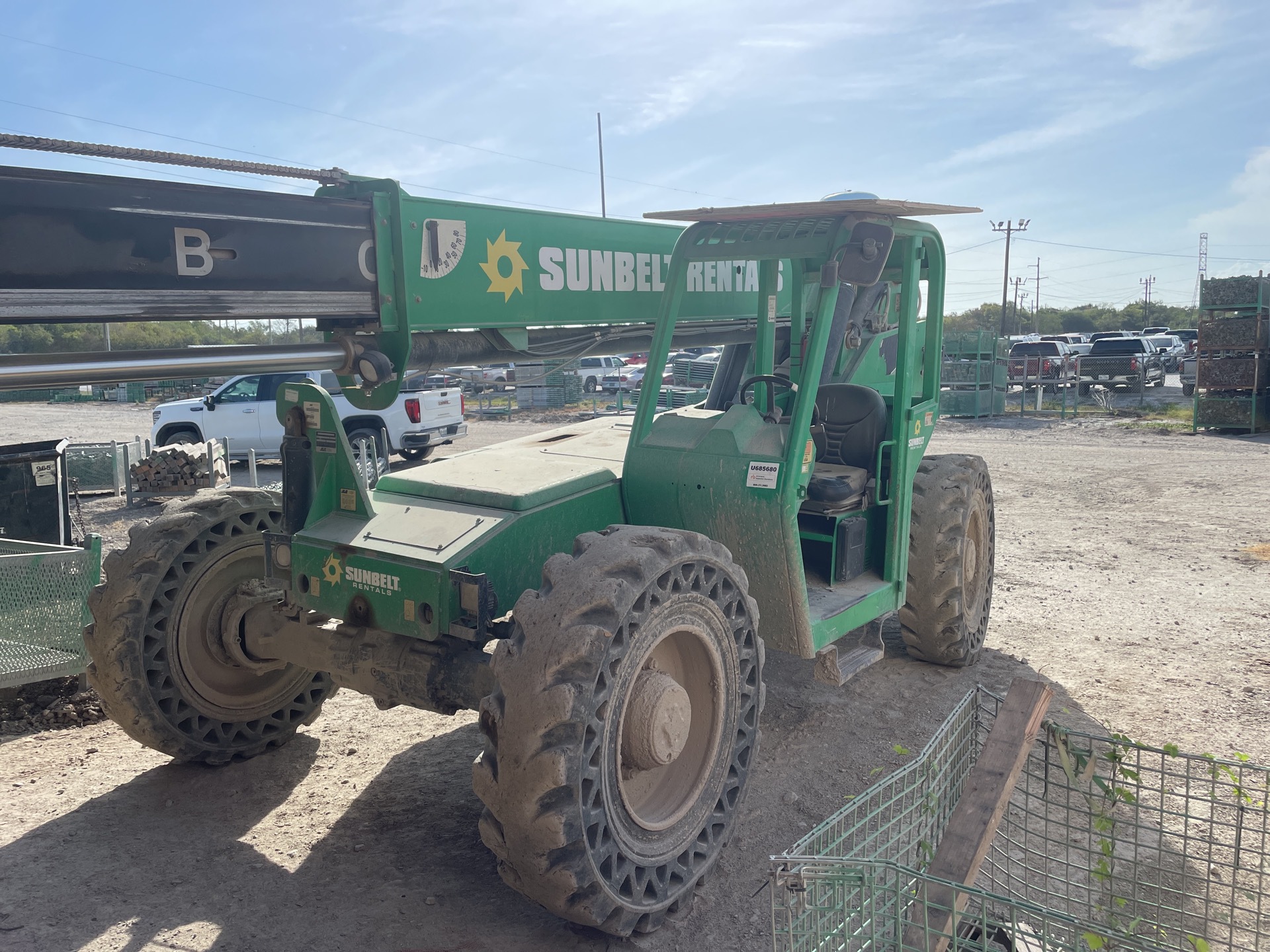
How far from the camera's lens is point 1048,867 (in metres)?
4.04

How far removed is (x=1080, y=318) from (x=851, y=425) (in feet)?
323

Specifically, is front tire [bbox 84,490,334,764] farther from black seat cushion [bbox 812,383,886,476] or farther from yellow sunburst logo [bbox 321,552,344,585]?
black seat cushion [bbox 812,383,886,476]

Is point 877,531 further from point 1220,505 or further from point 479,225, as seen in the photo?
point 1220,505

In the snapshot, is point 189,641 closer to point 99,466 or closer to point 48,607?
point 48,607

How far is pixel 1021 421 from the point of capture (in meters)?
25.2

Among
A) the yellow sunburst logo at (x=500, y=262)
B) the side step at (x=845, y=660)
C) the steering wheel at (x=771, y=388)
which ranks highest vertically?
the yellow sunburst logo at (x=500, y=262)

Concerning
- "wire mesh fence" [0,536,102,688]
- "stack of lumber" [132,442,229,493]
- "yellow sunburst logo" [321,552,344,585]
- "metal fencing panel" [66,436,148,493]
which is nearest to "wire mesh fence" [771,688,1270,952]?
"yellow sunburst logo" [321,552,344,585]

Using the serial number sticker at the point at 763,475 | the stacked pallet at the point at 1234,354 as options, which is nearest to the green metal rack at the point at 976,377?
the stacked pallet at the point at 1234,354

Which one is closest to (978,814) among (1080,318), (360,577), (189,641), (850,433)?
(360,577)

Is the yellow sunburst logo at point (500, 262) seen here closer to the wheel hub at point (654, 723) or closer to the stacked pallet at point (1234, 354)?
the wheel hub at point (654, 723)

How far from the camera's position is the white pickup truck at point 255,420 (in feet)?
60.0

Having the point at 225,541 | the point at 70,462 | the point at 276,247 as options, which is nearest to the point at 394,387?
the point at 276,247

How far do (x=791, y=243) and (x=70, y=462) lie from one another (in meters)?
14.3

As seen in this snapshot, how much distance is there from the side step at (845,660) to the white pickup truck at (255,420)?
44.8 ft
